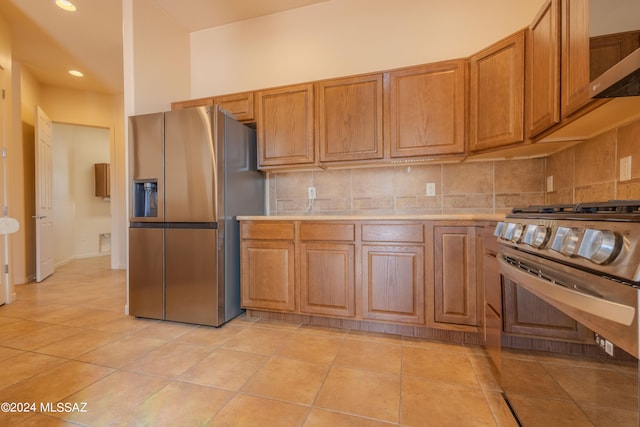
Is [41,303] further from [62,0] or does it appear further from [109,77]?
[109,77]

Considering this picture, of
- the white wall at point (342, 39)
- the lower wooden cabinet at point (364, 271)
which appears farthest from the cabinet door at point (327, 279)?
the white wall at point (342, 39)

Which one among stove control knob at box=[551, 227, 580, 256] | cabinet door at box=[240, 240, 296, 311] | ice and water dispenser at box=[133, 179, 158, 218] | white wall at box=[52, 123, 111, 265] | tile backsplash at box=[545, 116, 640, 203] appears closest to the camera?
stove control knob at box=[551, 227, 580, 256]

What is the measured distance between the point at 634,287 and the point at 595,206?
0.33m

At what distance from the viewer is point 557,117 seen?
1.53 meters

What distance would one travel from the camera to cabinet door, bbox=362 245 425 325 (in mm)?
2035

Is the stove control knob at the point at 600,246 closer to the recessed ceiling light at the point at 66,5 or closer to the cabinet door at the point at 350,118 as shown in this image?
the cabinet door at the point at 350,118

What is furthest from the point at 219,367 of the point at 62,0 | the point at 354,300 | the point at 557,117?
the point at 62,0

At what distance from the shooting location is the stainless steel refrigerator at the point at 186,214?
2273 millimetres

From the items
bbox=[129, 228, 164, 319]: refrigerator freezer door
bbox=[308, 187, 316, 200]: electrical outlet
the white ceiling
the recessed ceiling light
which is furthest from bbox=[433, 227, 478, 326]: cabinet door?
the recessed ceiling light

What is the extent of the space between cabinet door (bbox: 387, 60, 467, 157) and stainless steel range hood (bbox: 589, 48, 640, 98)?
1.03m

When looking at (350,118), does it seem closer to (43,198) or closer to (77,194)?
(43,198)

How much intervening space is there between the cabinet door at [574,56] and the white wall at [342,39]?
1.08 metres

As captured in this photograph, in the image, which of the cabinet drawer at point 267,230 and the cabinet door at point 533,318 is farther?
the cabinet drawer at point 267,230

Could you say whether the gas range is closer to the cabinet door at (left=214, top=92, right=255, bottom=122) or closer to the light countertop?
the light countertop
